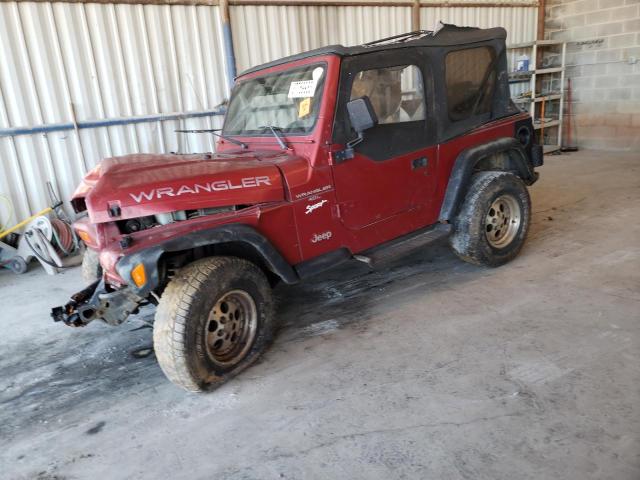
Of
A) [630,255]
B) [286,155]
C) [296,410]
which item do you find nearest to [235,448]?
[296,410]

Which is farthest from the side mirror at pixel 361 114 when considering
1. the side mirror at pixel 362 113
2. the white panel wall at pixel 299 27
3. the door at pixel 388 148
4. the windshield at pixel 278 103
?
the white panel wall at pixel 299 27

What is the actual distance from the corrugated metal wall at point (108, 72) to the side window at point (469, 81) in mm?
4060

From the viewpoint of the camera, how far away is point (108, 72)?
6184mm

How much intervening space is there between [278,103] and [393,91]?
86 centimetres

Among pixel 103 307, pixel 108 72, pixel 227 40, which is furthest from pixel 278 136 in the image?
pixel 227 40

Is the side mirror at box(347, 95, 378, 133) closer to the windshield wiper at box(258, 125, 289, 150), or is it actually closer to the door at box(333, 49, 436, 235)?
the door at box(333, 49, 436, 235)

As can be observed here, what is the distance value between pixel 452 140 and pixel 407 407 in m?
2.29

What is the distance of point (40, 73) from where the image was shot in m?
5.81

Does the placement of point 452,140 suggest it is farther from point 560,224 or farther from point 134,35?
point 134,35

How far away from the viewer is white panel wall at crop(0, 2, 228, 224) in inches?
225

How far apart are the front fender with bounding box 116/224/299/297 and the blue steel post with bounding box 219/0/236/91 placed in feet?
14.6

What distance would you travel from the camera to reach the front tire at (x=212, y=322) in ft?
8.83

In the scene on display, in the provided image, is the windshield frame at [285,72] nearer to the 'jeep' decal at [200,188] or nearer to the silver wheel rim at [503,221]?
the 'jeep' decal at [200,188]

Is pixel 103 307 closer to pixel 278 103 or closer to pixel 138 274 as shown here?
pixel 138 274
